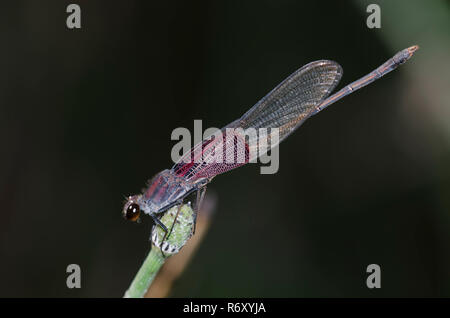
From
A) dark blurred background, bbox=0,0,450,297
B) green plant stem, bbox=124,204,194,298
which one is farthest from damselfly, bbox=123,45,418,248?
green plant stem, bbox=124,204,194,298

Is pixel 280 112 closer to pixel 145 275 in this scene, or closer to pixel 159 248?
pixel 159 248

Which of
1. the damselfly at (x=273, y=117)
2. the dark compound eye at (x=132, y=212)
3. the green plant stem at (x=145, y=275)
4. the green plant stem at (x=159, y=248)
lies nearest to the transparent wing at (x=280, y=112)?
the damselfly at (x=273, y=117)

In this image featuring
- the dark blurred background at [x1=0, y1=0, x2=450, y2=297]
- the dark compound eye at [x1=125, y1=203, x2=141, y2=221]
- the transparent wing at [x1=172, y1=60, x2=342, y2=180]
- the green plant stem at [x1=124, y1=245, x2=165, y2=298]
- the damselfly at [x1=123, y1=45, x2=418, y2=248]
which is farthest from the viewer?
the dark blurred background at [x1=0, y1=0, x2=450, y2=297]

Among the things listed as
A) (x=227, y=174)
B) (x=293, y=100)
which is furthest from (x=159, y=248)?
(x=227, y=174)

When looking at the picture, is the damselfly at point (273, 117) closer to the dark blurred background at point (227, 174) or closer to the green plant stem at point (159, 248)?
the dark blurred background at point (227, 174)

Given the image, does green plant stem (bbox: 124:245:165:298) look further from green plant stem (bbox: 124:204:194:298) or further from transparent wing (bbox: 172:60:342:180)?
transparent wing (bbox: 172:60:342:180)

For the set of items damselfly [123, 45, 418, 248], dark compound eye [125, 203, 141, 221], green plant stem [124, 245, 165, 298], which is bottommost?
green plant stem [124, 245, 165, 298]
